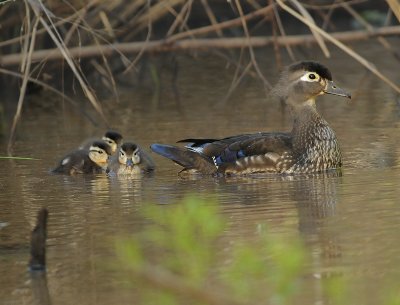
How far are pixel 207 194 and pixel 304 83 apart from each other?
5.18 feet

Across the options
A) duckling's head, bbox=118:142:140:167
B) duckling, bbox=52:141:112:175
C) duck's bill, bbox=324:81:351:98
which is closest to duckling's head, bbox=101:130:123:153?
duckling, bbox=52:141:112:175

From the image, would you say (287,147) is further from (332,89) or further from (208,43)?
(208,43)

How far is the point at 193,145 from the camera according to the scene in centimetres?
886

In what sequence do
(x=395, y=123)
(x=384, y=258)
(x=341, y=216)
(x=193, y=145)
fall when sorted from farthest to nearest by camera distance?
(x=395, y=123)
(x=193, y=145)
(x=341, y=216)
(x=384, y=258)

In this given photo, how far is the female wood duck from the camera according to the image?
8.78m

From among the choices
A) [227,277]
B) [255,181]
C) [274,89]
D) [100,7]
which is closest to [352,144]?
[274,89]

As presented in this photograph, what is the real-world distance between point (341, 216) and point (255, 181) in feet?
5.32

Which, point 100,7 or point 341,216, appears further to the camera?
point 100,7

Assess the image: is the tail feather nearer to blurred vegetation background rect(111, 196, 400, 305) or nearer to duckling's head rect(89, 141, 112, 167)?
duckling's head rect(89, 141, 112, 167)

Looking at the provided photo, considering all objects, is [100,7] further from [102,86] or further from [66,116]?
[102,86]

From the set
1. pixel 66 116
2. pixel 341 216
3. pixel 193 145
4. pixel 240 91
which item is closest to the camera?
pixel 341 216

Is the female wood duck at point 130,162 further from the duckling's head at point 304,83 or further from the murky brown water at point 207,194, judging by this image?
the duckling's head at point 304,83

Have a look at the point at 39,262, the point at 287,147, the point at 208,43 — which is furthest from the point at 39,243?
the point at 208,43

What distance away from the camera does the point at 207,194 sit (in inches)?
304
